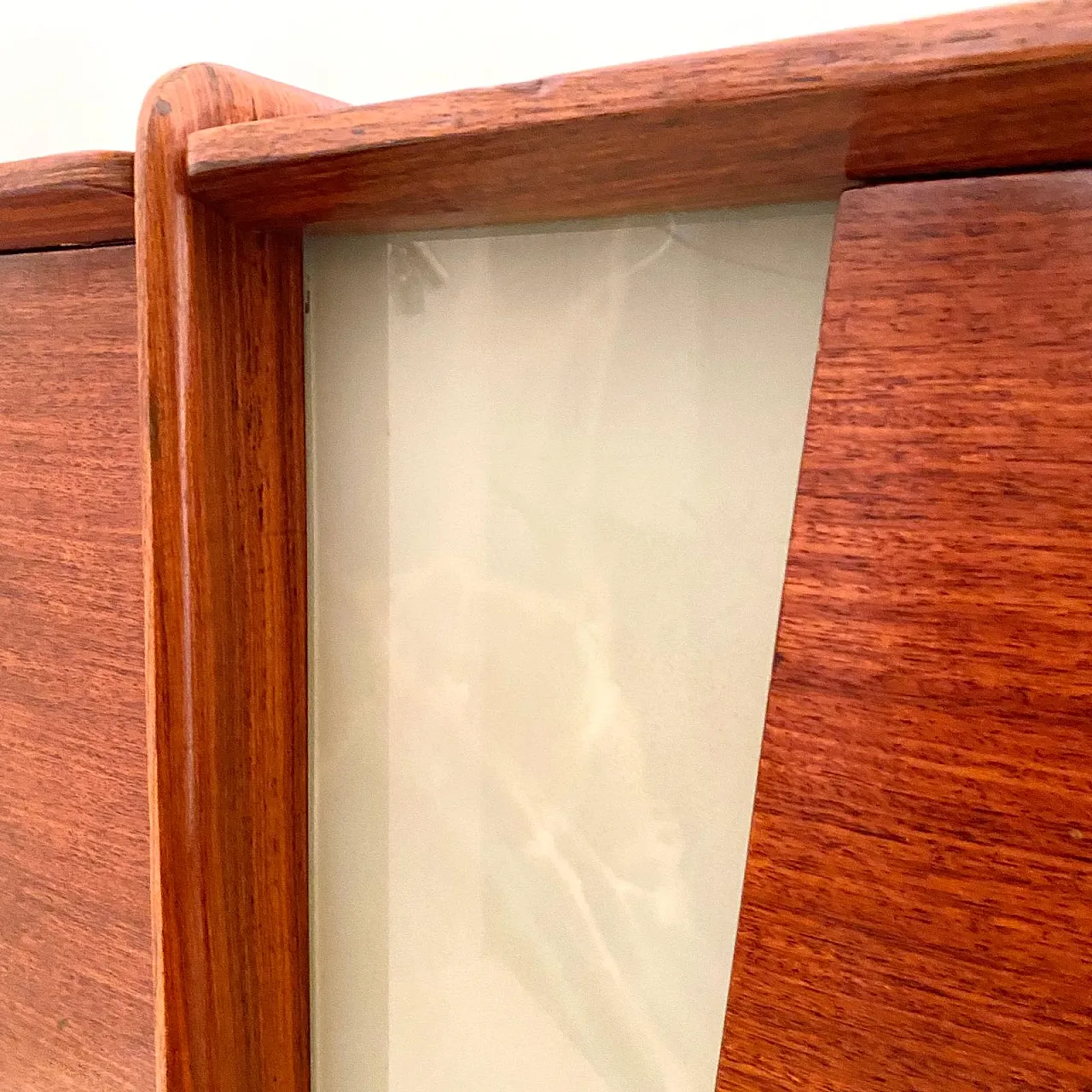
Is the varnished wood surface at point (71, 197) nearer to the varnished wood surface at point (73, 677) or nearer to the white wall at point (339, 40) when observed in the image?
the varnished wood surface at point (73, 677)

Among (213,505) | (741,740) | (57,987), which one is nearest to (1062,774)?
(741,740)

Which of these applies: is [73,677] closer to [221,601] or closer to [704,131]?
[221,601]

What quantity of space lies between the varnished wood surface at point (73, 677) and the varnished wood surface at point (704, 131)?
0.58ft

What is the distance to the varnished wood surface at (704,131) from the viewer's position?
285 mm

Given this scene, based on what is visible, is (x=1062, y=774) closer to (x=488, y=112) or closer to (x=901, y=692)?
(x=901, y=692)

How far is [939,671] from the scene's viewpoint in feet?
1.12

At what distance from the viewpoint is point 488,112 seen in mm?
357

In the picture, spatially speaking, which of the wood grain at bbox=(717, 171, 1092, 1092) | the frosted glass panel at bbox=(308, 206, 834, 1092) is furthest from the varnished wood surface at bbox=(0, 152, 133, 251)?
the wood grain at bbox=(717, 171, 1092, 1092)

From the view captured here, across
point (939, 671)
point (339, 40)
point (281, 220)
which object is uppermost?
point (339, 40)

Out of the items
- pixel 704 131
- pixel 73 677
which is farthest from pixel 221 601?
pixel 704 131

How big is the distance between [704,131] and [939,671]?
0.71ft

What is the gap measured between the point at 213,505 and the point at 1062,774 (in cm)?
42

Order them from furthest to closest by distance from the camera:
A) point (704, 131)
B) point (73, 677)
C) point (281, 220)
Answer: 1. point (73, 677)
2. point (281, 220)
3. point (704, 131)

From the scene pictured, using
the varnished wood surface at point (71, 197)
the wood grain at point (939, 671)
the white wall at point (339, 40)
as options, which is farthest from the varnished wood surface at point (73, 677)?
the wood grain at point (939, 671)
